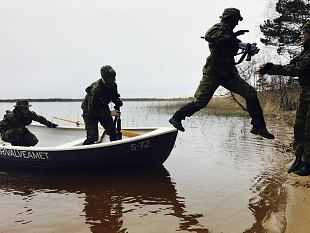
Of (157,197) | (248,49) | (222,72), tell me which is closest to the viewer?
(248,49)

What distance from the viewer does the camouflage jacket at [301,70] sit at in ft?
13.9

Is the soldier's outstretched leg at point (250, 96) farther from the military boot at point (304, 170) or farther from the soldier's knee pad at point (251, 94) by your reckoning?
the military boot at point (304, 170)

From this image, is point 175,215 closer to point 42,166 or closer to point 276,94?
point 42,166

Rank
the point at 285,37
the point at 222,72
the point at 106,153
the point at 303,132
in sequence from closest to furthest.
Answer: the point at 303,132 < the point at 222,72 < the point at 106,153 < the point at 285,37

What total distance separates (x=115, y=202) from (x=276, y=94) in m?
21.9

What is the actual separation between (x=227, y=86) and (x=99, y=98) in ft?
10.8

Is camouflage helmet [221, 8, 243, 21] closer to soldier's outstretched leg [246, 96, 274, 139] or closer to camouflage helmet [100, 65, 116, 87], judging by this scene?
soldier's outstretched leg [246, 96, 274, 139]

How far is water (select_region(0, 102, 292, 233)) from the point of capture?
4.73 m

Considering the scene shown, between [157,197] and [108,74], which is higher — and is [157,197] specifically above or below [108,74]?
below

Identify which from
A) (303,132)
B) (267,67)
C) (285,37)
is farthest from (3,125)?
(285,37)

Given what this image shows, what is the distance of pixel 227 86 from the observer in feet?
17.4

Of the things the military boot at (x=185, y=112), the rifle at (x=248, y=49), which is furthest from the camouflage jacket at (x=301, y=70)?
the military boot at (x=185, y=112)

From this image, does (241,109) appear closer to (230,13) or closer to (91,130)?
(91,130)

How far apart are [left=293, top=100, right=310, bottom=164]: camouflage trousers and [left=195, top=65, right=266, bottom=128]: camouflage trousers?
739mm
